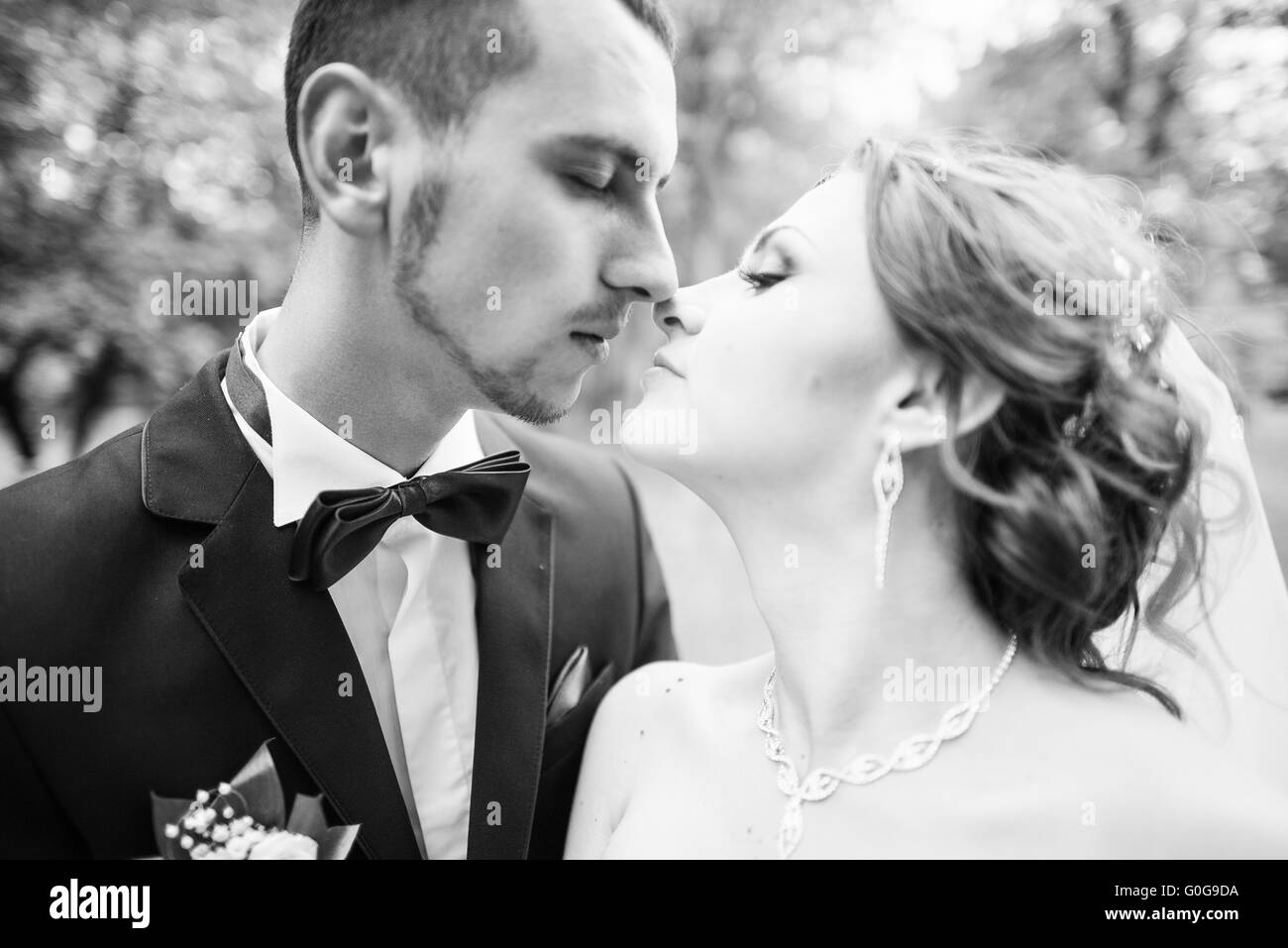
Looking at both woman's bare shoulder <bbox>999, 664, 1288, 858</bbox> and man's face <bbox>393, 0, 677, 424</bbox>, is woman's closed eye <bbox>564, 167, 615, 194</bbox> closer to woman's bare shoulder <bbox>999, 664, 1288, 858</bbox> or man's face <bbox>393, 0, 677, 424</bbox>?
man's face <bbox>393, 0, 677, 424</bbox>

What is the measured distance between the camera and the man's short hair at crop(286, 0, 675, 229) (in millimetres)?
2205

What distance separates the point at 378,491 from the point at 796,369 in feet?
3.01

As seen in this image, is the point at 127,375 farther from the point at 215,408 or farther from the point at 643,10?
the point at 643,10

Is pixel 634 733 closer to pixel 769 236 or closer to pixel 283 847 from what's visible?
pixel 283 847

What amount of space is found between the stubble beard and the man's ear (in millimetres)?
82

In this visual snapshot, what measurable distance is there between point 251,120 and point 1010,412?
17.7 feet

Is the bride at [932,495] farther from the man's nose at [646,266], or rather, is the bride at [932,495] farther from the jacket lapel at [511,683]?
the jacket lapel at [511,683]

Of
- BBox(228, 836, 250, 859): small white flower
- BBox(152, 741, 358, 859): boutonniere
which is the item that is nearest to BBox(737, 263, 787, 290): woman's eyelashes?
BBox(152, 741, 358, 859): boutonniere

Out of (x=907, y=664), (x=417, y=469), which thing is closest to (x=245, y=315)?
(x=417, y=469)

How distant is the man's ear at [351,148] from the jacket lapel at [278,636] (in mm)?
631

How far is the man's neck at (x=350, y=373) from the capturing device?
2.25m

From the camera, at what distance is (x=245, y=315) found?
6320 millimetres

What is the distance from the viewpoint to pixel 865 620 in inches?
81.9

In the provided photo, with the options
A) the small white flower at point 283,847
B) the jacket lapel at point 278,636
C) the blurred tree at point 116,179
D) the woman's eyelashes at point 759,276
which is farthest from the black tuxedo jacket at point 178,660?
the blurred tree at point 116,179
